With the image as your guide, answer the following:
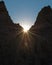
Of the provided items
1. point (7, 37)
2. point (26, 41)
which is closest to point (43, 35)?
point (26, 41)

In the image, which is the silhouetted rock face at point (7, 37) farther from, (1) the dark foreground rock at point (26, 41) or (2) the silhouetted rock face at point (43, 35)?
(2) the silhouetted rock face at point (43, 35)

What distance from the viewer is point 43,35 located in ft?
227

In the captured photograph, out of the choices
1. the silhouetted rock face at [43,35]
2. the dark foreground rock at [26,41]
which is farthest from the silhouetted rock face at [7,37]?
the silhouetted rock face at [43,35]

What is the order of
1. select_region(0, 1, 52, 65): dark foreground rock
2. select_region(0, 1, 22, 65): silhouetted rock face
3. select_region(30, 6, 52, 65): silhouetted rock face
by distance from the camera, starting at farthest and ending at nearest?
select_region(30, 6, 52, 65): silhouetted rock face < select_region(0, 1, 52, 65): dark foreground rock < select_region(0, 1, 22, 65): silhouetted rock face

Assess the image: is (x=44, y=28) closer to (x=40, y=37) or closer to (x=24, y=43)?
(x=40, y=37)

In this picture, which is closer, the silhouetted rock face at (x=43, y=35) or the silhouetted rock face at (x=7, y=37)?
the silhouetted rock face at (x=7, y=37)

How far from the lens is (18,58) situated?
62.3 metres

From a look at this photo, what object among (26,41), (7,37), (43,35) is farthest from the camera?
(26,41)

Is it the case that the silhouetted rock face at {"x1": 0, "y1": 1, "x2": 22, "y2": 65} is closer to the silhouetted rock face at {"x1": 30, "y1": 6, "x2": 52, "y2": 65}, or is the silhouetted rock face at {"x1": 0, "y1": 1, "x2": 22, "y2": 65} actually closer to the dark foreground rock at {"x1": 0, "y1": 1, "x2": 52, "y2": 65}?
the dark foreground rock at {"x1": 0, "y1": 1, "x2": 52, "y2": 65}

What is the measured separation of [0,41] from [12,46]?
13.9 feet

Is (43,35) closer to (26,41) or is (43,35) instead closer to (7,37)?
(26,41)

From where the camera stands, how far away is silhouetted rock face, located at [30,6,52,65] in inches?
2554

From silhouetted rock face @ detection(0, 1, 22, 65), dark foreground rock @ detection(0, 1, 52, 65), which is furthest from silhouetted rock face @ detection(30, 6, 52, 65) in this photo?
silhouetted rock face @ detection(0, 1, 22, 65)

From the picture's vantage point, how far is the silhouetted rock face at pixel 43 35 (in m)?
64.9
